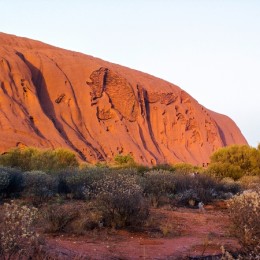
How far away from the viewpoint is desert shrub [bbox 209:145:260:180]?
32.3m

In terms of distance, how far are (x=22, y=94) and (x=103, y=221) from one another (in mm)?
38783

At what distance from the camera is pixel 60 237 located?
10.8 m

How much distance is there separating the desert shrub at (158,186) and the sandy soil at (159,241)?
3825 mm

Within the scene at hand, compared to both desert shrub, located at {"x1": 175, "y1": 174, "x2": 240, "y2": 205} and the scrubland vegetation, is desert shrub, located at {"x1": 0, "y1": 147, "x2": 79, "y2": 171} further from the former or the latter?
desert shrub, located at {"x1": 175, "y1": 174, "x2": 240, "y2": 205}

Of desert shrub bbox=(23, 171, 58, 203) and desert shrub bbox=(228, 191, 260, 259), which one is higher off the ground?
desert shrub bbox=(228, 191, 260, 259)

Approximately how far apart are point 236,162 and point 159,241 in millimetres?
24707

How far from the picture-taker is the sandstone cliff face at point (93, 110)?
47.9 metres

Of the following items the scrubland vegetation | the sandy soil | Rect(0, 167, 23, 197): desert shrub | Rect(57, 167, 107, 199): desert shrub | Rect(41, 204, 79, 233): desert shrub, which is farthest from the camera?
Rect(57, 167, 107, 199): desert shrub

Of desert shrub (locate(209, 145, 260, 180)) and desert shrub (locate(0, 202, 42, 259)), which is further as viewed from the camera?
desert shrub (locate(209, 145, 260, 180))

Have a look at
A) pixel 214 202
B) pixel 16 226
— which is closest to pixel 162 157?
pixel 214 202

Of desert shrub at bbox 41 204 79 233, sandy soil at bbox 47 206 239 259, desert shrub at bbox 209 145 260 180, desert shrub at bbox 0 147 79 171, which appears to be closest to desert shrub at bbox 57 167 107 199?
sandy soil at bbox 47 206 239 259

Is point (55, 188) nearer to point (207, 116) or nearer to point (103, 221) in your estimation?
point (103, 221)

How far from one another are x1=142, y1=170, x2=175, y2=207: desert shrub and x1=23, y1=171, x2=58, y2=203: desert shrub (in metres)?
3.67

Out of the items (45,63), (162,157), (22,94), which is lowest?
(162,157)
